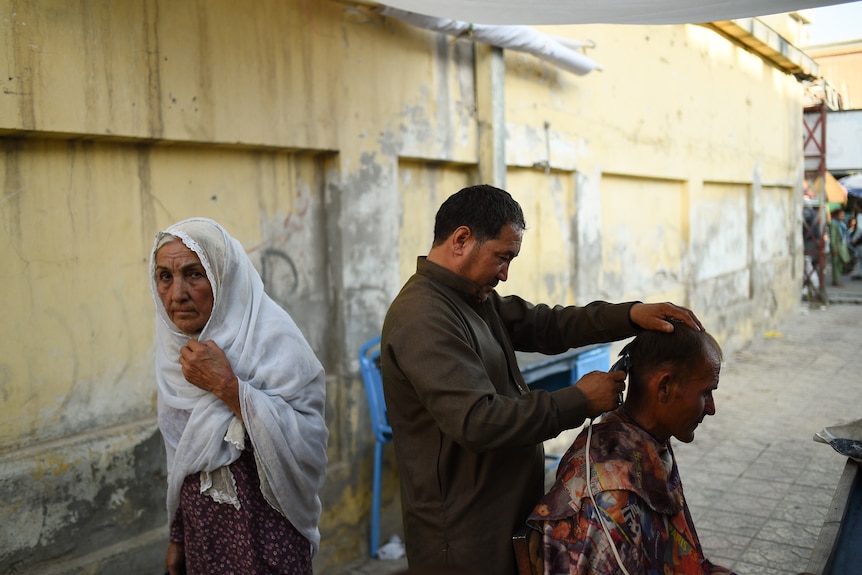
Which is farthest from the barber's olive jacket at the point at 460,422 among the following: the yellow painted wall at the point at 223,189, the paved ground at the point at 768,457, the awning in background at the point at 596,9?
the paved ground at the point at 768,457

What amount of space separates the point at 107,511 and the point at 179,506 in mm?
1097

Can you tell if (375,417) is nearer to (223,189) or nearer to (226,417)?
(223,189)

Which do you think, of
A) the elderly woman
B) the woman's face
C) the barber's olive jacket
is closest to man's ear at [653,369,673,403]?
the barber's olive jacket

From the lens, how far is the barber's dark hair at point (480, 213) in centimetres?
214

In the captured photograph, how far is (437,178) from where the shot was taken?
531cm

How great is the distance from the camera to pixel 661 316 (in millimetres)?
2240

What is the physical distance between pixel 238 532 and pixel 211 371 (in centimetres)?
49

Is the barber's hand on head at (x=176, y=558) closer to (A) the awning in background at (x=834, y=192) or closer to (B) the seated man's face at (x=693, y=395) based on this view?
(B) the seated man's face at (x=693, y=395)

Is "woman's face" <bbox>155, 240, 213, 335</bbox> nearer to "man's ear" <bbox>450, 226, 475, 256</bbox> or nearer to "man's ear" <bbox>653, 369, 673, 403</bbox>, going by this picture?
"man's ear" <bbox>450, 226, 475, 256</bbox>

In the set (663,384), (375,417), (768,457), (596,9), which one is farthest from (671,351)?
(768,457)

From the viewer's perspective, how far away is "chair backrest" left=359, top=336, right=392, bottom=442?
4393 millimetres

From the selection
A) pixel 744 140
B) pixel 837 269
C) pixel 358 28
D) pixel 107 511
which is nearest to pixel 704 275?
pixel 744 140

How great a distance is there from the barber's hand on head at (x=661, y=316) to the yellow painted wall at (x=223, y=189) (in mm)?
2276

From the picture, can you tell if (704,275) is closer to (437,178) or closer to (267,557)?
(437,178)
